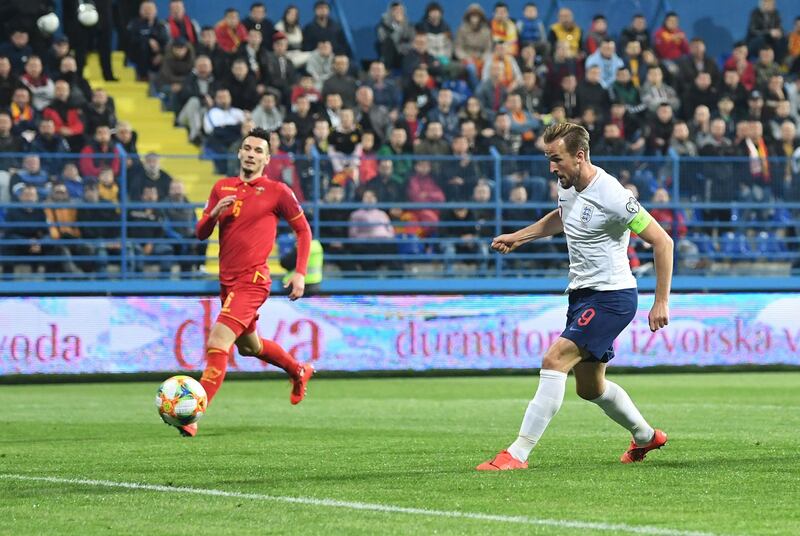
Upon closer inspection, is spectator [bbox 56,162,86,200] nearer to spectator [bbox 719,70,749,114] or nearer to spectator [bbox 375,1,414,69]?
spectator [bbox 375,1,414,69]

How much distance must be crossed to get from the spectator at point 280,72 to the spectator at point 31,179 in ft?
14.4

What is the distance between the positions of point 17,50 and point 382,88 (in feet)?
17.9

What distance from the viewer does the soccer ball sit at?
970cm

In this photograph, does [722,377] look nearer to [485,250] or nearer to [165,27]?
[485,250]

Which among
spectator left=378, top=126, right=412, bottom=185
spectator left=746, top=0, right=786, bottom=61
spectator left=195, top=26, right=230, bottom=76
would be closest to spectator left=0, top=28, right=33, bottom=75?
spectator left=195, top=26, right=230, bottom=76

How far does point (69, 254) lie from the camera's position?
65.9ft

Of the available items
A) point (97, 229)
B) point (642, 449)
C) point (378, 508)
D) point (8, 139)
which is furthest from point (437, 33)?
point (378, 508)

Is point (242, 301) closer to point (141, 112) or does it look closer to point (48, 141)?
point (48, 141)

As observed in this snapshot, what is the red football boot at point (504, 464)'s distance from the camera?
8.57 metres

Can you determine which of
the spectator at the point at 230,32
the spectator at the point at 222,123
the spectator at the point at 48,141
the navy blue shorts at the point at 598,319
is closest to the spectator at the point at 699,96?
the spectator at the point at 230,32

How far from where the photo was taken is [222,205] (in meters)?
10.5

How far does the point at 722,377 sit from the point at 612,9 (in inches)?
428

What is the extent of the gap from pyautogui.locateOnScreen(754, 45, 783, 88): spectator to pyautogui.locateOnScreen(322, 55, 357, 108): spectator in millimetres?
7146

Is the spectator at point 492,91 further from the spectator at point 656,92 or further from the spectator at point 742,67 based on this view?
the spectator at point 742,67
